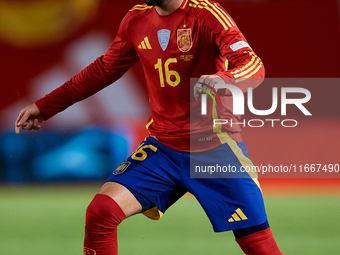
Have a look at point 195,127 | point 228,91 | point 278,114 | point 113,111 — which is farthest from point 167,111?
point 278,114

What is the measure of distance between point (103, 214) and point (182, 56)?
808 mm

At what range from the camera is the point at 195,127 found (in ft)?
8.11

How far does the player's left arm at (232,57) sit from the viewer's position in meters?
2.09

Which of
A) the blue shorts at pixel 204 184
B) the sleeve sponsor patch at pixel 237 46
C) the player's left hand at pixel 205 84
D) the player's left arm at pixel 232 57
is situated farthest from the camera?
the blue shorts at pixel 204 184

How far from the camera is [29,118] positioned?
2.70m

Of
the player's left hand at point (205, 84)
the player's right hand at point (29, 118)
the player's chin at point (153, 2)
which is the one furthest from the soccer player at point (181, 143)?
the player's right hand at point (29, 118)

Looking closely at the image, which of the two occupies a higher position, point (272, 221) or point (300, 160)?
point (300, 160)

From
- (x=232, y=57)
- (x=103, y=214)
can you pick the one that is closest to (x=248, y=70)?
(x=232, y=57)

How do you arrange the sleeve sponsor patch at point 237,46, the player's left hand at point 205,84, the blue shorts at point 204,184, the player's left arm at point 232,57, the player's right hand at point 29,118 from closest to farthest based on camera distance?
the player's left hand at point 205,84 < the player's left arm at point 232,57 < the sleeve sponsor patch at point 237,46 < the blue shorts at point 204,184 < the player's right hand at point 29,118

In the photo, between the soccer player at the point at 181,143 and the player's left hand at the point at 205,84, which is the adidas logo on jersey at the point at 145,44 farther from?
the player's left hand at the point at 205,84

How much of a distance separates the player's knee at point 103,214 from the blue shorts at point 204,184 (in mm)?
123

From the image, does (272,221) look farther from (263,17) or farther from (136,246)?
(263,17)

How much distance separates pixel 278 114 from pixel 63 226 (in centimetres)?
246

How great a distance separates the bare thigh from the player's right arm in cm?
61
